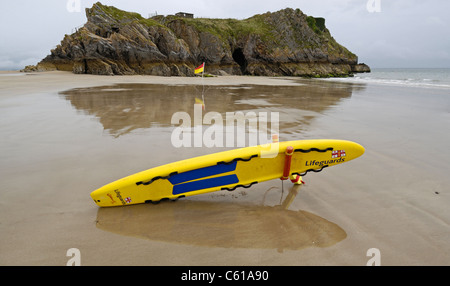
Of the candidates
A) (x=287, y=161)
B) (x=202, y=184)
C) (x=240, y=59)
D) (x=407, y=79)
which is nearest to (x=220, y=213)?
(x=202, y=184)

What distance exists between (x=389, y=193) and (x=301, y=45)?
61.0 m

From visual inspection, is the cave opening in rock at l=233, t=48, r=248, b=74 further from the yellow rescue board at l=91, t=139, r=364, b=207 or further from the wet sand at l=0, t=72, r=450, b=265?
the yellow rescue board at l=91, t=139, r=364, b=207

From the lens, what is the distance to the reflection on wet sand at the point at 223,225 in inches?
97.8

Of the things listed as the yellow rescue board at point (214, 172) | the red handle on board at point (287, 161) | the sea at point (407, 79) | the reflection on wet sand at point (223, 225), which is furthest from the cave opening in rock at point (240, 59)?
the reflection on wet sand at point (223, 225)

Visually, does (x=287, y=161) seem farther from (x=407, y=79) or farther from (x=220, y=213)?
(x=407, y=79)

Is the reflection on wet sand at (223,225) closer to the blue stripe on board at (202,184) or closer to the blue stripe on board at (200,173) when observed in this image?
the blue stripe on board at (202,184)

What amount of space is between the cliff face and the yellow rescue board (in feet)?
110

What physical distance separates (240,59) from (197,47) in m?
12.7

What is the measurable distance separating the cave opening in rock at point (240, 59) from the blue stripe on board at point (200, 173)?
52.1 metres

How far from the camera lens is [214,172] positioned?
3.02 metres

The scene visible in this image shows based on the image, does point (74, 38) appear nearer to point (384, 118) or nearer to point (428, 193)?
point (384, 118)

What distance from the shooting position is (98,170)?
3.96m

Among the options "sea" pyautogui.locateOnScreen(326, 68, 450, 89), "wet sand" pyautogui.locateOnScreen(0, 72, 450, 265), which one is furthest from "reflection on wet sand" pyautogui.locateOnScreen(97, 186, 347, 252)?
"sea" pyautogui.locateOnScreen(326, 68, 450, 89)
